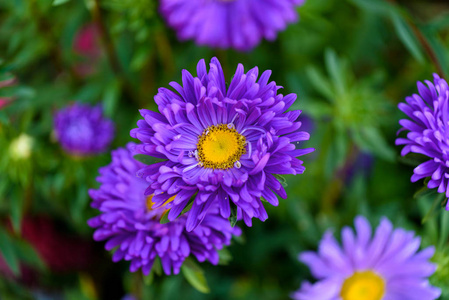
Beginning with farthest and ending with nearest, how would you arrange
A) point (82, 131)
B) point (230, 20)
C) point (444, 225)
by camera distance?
point (230, 20), point (82, 131), point (444, 225)

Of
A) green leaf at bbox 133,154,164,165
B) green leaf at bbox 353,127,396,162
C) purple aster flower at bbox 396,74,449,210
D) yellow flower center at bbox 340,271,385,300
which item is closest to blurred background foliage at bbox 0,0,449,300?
green leaf at bbox 353,127,396,162

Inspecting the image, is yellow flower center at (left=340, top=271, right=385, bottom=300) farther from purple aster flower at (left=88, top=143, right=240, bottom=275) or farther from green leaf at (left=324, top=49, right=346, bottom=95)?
green leaf at (left=324, top=49, right=346, bottom=95)

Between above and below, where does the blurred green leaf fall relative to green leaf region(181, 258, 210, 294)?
above

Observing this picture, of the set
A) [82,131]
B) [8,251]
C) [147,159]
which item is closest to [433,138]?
[147,159]

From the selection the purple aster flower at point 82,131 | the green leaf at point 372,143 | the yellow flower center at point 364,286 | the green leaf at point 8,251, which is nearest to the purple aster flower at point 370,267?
the yellow flower center at point 364,286

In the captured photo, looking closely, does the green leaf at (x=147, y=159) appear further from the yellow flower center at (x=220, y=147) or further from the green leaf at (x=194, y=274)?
the green leaf at (x=194, y=274)

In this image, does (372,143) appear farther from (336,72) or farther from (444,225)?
(444,225)
